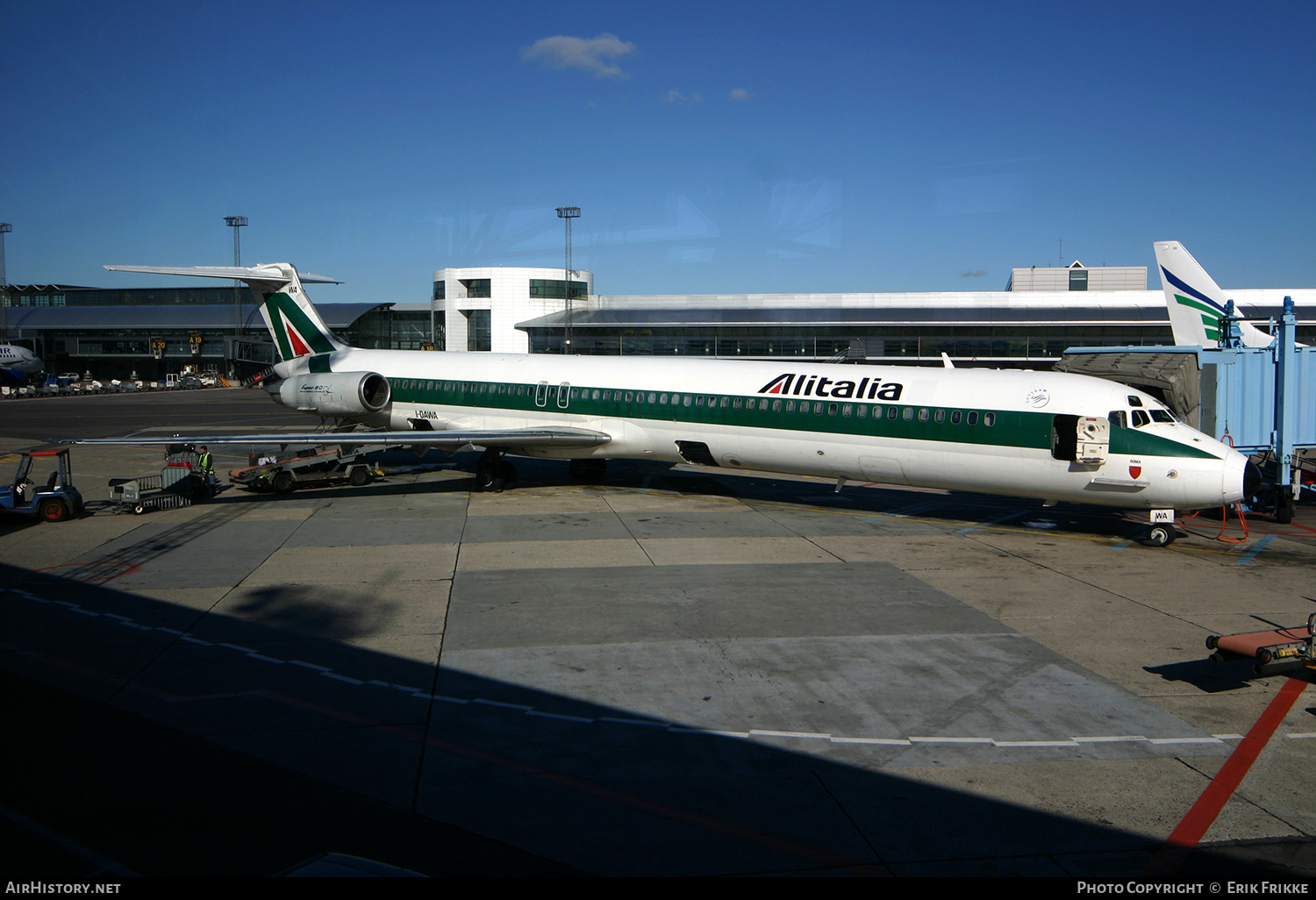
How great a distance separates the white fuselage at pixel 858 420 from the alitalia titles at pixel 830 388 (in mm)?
27

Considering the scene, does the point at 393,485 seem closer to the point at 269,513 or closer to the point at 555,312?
the point at 269,513

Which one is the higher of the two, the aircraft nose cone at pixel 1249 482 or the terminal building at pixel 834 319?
the terminal building at pixel 834 319

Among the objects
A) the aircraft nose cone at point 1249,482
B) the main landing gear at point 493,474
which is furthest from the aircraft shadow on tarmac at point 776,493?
the aircraft nose cone at point 1249,482

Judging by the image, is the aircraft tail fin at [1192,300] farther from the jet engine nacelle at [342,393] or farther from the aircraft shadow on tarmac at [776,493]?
the jet engine nacelle at [342,393]

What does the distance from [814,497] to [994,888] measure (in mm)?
16432

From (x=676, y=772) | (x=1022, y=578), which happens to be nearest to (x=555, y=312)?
(x=1022, y=578)

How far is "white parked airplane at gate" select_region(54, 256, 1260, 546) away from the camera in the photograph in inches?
609

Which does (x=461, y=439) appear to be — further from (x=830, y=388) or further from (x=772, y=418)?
(x=830, y=388)

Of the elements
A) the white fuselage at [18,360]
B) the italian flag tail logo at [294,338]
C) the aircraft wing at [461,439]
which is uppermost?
the white fuselage at [18,360]

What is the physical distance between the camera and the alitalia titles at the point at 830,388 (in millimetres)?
17578

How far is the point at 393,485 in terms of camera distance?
2330 centimetres

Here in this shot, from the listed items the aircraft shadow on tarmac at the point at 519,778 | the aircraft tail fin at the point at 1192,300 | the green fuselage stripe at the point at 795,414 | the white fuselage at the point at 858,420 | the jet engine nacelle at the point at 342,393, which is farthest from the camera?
the jet engine nacelle at the point at 342,393

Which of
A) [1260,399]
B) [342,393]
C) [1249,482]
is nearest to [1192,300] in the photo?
[1260,399]

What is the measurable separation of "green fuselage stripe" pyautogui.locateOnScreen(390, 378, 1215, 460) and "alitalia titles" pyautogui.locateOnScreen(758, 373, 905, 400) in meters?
0.15
